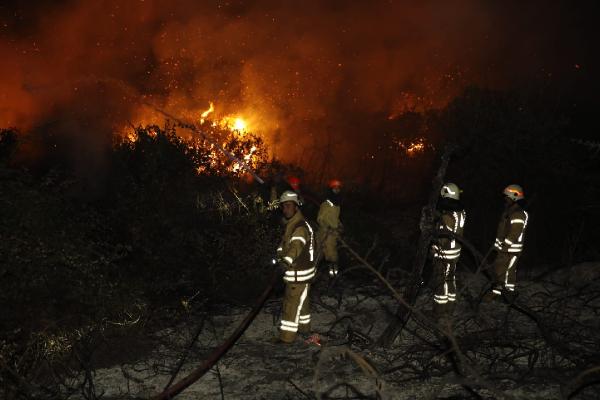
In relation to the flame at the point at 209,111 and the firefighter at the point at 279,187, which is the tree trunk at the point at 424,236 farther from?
the flame at the point at 209,111

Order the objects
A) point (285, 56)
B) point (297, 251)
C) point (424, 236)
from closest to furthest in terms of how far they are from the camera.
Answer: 1. point (424, 236)
2. point (297, 251)
3. point (285, 56)

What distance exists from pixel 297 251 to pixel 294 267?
0.24m

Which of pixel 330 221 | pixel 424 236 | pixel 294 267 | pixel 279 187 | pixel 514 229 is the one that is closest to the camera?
pixel 424 236

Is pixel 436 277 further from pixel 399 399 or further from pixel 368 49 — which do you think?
pixel 368 49

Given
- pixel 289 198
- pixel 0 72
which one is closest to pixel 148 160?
pixel 289 198

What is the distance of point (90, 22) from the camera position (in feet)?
68.6

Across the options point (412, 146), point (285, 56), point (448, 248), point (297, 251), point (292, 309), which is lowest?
point (292, 309)

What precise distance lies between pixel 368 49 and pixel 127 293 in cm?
2087

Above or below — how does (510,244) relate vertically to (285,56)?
below

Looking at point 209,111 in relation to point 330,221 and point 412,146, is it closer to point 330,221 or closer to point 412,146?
point 412,146

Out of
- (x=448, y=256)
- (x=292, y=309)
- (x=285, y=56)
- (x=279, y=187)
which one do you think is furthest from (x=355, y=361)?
(x=285, y=56)

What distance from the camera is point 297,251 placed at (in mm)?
6223

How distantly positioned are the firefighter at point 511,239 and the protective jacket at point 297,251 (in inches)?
113

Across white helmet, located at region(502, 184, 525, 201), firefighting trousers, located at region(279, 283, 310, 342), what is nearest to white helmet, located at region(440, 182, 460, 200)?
white helmet, located at region(502, 184, 525, 201)
